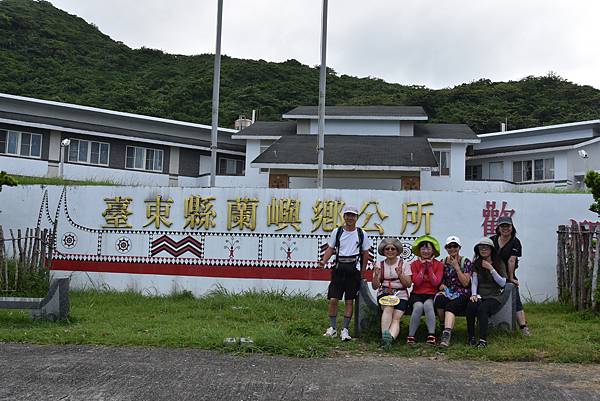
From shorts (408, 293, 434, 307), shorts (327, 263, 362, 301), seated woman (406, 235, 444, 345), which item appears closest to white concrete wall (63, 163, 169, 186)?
shorts (327, 263, 362, 301)

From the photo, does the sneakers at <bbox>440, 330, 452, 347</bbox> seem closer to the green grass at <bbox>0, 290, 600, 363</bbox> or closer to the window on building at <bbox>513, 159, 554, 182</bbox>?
the green grass at <bbox>0, 290, 600, 363</bbox>

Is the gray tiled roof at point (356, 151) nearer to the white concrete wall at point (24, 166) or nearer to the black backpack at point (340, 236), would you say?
the white concrete wall at point (24, 166)

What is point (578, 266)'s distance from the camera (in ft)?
27.7

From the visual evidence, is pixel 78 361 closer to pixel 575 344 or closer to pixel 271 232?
pixel 271 232

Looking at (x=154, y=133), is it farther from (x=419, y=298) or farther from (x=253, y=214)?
(x=419, y=298)

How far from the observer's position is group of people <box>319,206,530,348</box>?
6906 millimetres

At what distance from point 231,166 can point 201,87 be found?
929 inches

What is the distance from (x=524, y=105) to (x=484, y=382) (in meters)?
45.8

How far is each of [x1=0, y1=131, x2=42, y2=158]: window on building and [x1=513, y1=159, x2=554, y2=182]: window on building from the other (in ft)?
66.4

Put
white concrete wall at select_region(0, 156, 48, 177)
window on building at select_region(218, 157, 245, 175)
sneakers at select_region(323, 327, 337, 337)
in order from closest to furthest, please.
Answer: sneakers at select_region(323, 327, 337, 337) < white concrete wall at select_region(0, 156, 48, 177) < window on building at select_region(218, 157, 245, 175)

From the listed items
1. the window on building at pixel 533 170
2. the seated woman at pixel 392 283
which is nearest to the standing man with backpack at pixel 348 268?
the seated woman at pixel 392 283

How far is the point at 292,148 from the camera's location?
72.3 ft

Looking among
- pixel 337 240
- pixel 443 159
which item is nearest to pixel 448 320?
pixel 337 240

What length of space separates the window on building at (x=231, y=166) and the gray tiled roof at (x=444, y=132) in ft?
26.9
